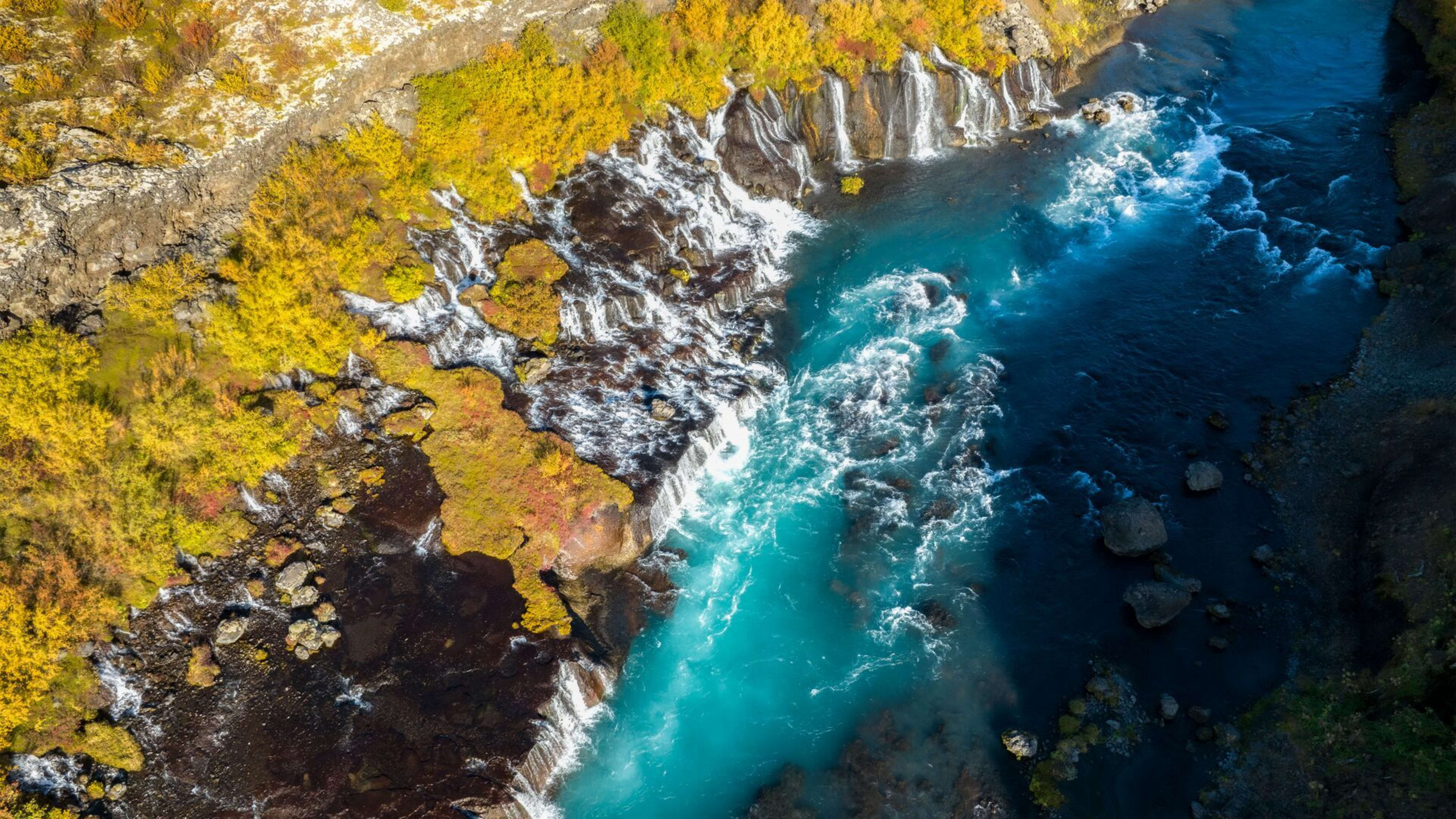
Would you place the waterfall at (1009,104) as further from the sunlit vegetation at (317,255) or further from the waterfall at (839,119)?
the sunlit vegetation at (317,255)

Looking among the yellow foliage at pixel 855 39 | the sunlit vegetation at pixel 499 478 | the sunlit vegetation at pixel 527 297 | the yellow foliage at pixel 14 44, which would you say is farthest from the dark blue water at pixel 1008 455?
the yellow foliage at pixel 14 44

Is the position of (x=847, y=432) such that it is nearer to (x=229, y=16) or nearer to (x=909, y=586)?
(x=909, y=586)

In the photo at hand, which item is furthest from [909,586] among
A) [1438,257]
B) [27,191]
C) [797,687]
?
[27,191]

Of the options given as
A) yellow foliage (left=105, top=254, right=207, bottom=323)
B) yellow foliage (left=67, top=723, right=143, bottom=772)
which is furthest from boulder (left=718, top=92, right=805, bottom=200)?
yellow foliage (left=67, top=723, right=143, bottom=772)

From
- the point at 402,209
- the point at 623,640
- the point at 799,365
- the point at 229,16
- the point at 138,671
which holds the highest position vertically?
the point at 229,16

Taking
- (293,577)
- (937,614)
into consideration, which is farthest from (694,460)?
(293,577)

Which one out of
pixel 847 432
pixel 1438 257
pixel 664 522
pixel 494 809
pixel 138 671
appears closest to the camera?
pixel 494 809
